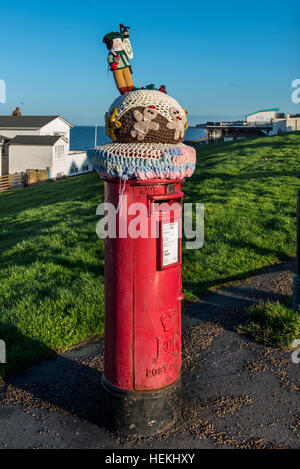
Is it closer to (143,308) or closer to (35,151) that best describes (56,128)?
(35,151)

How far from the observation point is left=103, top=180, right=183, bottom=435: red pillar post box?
3.04 meters

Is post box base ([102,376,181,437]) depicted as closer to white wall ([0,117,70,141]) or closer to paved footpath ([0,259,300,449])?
paved footpath ([0,259,300,449])

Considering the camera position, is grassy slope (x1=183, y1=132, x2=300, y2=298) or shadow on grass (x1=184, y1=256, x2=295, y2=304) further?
grassy slope (x1=183, y1=132, x2=300, y2=298)

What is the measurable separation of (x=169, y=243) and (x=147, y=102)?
1.02 meters

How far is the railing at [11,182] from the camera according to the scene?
3128cm

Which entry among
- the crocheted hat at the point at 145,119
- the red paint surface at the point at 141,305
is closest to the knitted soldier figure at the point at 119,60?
the crocheted hat at the point at 145,119

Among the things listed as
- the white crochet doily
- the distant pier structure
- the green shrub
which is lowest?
the green shrub

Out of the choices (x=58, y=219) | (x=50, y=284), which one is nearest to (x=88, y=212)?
(x=58, y=219)

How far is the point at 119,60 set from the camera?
11.2 feet

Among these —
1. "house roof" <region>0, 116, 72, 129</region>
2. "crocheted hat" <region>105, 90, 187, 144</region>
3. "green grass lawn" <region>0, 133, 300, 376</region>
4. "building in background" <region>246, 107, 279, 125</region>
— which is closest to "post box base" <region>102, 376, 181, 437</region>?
"green grass lawn" <region>0, 133, 300, 376</region>

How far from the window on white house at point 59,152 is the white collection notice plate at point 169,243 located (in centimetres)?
3470

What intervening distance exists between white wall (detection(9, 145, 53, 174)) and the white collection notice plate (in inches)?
1327

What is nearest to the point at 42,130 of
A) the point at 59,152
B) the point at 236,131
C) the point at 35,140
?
the point at 35,140

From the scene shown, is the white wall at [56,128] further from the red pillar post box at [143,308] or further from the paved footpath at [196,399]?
the red pillar post box at [143,308]
